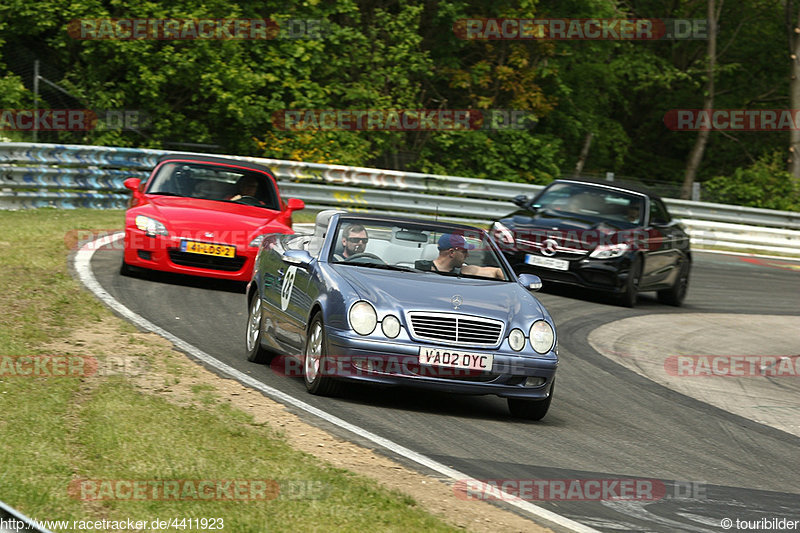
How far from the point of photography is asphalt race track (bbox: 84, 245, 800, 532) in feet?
21.9

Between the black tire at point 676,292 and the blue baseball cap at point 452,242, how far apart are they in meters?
8.46

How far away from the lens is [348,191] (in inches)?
936

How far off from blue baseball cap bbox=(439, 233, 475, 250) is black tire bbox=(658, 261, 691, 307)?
333 inches

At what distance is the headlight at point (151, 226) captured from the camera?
13.5m

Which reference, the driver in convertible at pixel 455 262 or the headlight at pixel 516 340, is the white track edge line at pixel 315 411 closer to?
the headlight at pixel 516 340

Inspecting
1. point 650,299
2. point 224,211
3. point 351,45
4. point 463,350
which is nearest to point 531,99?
point 351,45

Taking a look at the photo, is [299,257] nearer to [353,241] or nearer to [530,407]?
[353,241]

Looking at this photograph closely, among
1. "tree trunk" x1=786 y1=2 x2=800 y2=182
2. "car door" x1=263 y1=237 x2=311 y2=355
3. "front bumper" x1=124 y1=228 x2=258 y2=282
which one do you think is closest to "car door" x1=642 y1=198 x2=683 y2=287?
"front bumper" x1=124 y1=228 x2=258 y2=282

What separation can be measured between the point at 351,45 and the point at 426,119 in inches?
104

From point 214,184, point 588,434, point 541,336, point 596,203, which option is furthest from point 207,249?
point 588,434

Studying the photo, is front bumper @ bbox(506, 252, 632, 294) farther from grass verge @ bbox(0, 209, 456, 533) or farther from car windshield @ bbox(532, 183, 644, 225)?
grass verge @ bbox(0, 209, 456, 533)

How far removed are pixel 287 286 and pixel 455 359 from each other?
194cm

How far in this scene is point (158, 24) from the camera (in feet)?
86.6

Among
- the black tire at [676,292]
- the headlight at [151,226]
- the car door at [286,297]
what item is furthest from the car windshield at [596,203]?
the car door at [286,297]
